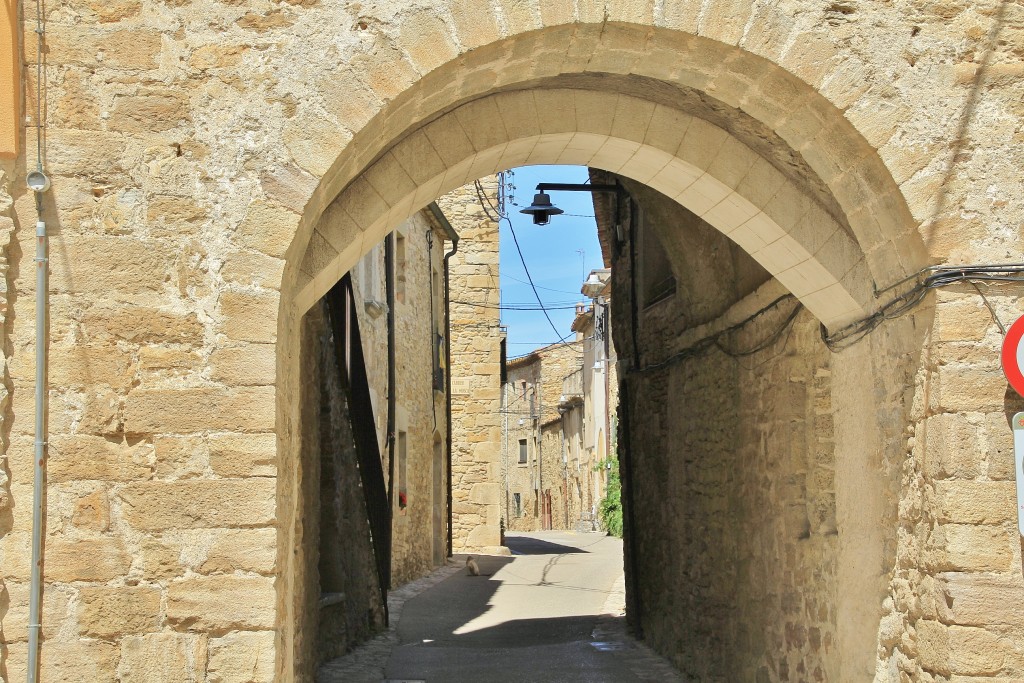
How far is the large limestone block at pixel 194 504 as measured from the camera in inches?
156

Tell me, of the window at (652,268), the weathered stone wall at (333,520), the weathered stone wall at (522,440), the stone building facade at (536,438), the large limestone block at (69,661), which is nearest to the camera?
the large limestone block at (69,661)

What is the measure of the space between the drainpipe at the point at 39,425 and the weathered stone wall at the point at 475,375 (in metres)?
15.8

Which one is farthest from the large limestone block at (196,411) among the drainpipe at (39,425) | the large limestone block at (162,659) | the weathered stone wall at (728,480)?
the weathered stone wall at (728,480)

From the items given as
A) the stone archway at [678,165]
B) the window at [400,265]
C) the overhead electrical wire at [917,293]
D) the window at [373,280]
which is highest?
the window at [400,265]

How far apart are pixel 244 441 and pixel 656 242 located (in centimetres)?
611

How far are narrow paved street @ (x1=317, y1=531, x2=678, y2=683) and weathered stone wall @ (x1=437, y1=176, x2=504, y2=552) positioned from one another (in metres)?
2.98

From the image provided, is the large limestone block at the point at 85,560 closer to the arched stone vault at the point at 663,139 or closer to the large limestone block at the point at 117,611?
the large limestone block at the point at 117,611

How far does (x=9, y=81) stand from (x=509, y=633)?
7.34 meters

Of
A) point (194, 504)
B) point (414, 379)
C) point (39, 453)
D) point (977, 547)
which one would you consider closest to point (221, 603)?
point (194, 504)

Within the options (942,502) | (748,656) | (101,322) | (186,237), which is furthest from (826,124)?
(748,656)

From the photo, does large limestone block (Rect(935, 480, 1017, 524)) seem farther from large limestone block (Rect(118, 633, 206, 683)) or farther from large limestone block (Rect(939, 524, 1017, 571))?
large limestone block (Rect(118, 633, 206, 683))

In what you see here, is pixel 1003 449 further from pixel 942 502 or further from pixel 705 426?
pixel 705 426

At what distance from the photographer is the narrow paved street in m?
7.97

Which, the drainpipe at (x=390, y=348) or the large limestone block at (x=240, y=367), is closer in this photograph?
the large limestone block at (x=240, y=367)
